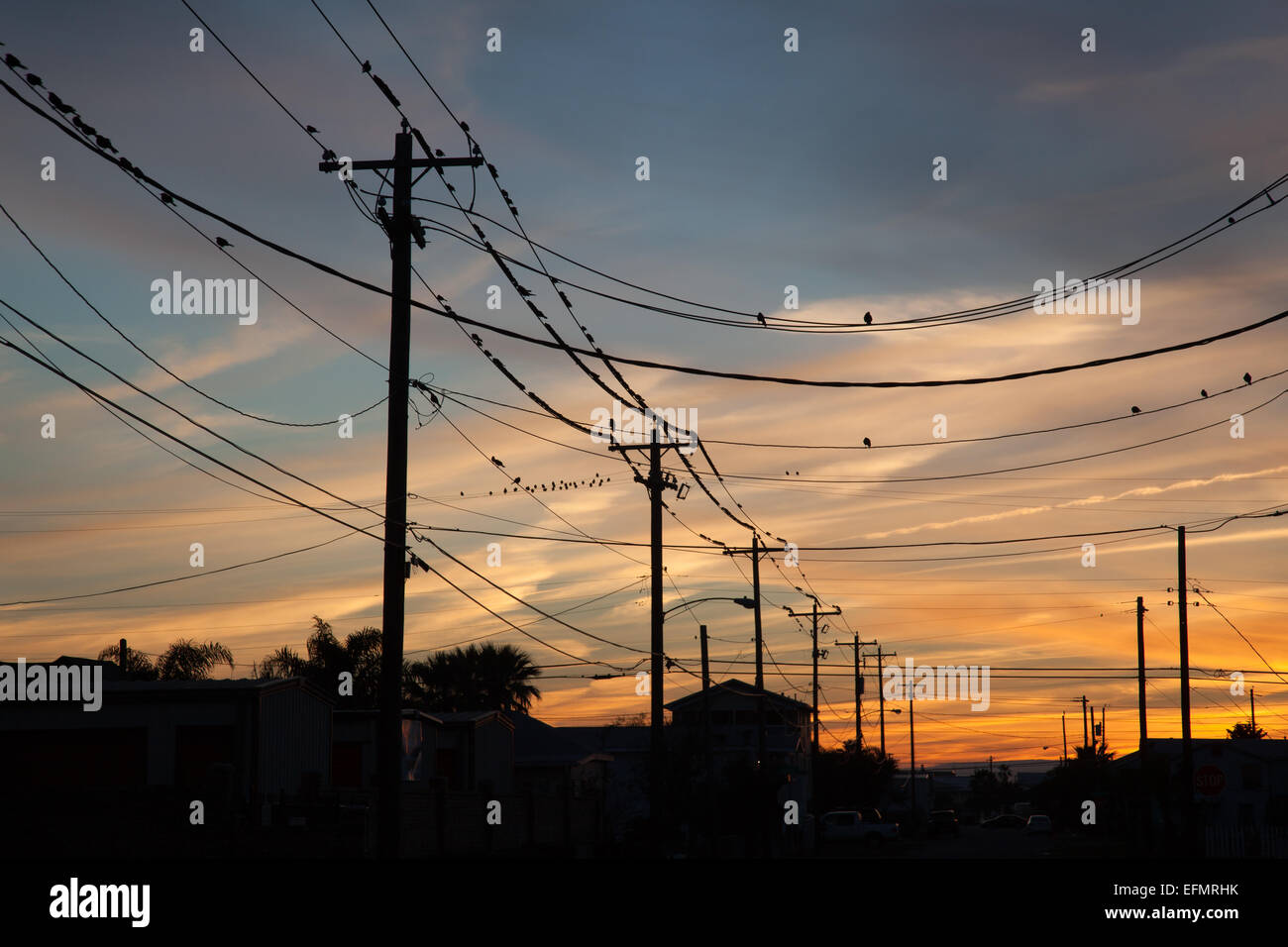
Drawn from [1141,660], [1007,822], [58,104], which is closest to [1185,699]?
[1141,660]

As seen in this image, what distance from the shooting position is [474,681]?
72625 millimetres

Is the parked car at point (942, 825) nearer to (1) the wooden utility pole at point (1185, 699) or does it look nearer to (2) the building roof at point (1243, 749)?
(2) the building roof at point (1243, 749)

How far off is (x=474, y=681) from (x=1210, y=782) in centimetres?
4594

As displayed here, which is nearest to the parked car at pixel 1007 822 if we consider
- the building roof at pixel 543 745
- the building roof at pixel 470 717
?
the building roof at pixel 543 745

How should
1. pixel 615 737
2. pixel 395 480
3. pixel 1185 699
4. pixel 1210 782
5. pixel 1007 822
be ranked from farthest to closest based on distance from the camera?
pixel 1007 822 → pixel 615 737 → pixel 1185 699 → pixel 1210 782 → pixel 395 480

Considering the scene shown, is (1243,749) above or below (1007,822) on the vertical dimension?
above

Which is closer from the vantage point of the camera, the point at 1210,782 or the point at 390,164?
the point at 390,164

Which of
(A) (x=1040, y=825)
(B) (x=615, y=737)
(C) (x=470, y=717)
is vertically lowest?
(A) (x=1040, y=825)

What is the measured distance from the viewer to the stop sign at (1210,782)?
110 ft

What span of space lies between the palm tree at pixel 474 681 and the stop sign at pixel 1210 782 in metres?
43.2

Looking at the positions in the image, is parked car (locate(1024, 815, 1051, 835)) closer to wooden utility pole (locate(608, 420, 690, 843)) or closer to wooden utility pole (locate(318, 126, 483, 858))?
wooden utility pole (locate(608, 420, 690, 843))

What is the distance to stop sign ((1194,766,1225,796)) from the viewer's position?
33625 millimetres

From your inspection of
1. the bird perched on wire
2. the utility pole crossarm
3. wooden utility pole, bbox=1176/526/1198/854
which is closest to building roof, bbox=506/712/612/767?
wooden utility pole, bbox=1176/526/1198/854

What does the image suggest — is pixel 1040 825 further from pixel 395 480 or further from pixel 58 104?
pixel 58 104
